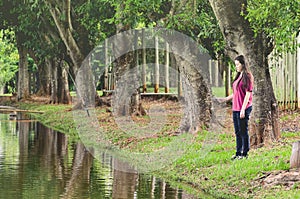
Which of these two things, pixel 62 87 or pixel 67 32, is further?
pixel 62 87

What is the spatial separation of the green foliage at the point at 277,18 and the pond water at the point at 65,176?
3.66 m

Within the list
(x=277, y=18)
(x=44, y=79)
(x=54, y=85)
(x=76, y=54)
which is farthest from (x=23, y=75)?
(x=277, y=18)

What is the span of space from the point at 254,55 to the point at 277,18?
1.15m

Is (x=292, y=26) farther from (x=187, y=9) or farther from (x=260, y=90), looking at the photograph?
(x=187, y=9)

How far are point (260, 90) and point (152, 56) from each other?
3056 cm

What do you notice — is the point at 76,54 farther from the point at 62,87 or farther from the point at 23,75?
the point at 23,75

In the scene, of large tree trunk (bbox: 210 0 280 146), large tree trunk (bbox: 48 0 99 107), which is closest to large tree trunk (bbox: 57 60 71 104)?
large tree trunk (bbox: 48 0 99 107)

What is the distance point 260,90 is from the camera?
16.9m

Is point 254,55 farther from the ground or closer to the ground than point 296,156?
farther from the ground

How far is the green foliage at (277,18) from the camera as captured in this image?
14.7m

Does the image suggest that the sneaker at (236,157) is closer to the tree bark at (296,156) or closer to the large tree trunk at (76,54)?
the tree bark at (296,156)

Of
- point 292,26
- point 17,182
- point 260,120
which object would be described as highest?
point 292,26

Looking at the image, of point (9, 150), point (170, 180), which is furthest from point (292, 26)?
point (9, 150)

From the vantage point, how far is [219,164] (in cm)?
1513
